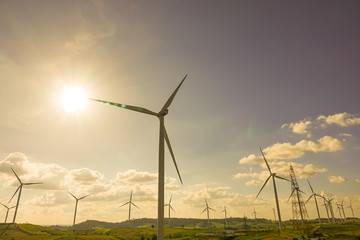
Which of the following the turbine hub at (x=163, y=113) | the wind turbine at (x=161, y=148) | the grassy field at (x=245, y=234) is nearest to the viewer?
the wind turbine at (x=161, y=148)

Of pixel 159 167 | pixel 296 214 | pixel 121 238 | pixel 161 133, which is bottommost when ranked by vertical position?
pixel 121 238

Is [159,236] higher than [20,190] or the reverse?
the reverse

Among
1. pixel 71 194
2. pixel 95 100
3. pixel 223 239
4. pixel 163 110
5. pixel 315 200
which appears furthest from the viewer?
pixel 315 200

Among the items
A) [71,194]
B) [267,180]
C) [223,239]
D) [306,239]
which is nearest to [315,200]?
[267,180]

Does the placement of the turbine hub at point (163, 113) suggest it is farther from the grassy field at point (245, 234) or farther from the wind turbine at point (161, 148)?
the grassy field at point (245, 234)

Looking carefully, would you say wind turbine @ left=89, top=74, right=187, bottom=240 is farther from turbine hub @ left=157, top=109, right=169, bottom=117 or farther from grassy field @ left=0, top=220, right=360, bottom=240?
grassy field @ left=0, top=220, right=360, bottom=240

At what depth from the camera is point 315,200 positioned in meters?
175

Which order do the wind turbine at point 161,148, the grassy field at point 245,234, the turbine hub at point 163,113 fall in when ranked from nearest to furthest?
the wind turbine at point 161,148, the turbine hub at point 163,113, the grassy field at point 245,234

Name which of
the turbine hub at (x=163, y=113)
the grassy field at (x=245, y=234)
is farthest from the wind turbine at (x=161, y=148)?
the grassy field at (x=245, y=234)

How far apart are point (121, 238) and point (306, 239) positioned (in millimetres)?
88370

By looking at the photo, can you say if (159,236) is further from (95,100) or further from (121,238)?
(121,238)

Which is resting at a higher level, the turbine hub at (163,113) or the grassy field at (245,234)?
the turbine hub at (163,113)

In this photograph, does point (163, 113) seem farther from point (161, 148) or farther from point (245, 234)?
point (245, 234)

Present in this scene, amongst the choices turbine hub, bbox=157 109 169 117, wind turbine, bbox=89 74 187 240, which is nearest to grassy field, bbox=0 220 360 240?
wind turbine, bbox=89 74 187 240
